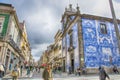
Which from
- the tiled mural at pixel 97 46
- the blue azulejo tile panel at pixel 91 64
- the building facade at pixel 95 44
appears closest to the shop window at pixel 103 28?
the building facade at pixel 95 44

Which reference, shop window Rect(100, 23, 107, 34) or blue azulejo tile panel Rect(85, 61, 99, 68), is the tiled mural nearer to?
blue azulejo tile panel Rect(85, 61, 99, 68)

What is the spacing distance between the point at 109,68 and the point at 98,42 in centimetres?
453

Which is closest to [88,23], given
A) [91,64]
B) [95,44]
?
[95,44]

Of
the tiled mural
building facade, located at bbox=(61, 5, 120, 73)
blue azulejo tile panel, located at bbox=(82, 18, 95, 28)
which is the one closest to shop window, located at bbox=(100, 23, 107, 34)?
building facade, located at bbox=(61, 5, 120, 73)

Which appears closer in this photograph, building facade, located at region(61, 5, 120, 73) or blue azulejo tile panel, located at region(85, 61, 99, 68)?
blue azulejo tile panel, located at region(85, 61, 99, 68)

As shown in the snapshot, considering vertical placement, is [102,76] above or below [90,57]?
below

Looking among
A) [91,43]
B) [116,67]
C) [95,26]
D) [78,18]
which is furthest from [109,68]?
[78,18]

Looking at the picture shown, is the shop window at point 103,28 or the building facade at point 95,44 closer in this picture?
the building facade at point 95,44

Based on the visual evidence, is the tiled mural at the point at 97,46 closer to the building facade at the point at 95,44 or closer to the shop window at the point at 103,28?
the building facade at the point at 95,44

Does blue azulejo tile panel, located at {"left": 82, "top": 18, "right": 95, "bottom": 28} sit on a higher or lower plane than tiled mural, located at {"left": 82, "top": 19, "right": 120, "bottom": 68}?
higher

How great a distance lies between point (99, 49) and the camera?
74.2ft

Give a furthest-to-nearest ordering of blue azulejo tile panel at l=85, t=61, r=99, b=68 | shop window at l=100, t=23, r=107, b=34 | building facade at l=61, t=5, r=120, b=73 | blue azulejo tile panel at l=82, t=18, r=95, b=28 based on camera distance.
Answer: shop window at l=100, t=23, r=107, b=34 < blue azulejo tile panel at l=82, t=18, r=95, b=28 < building facade at l=61, t=5, r=120, b=73 < blue azulejo tile panel at l=85, t=61, r=99, b=68

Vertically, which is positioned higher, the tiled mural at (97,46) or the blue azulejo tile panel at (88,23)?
the blue azulejo tile panel at (88,23)

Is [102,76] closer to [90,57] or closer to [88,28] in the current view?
[90,57]
